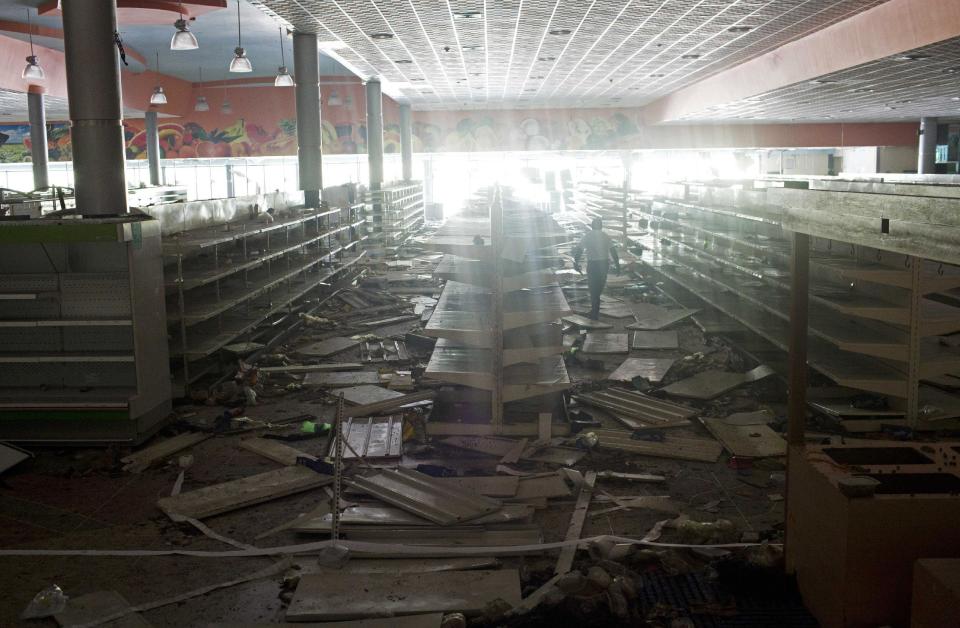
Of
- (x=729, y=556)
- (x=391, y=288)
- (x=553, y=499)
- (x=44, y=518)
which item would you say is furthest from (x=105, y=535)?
(x=391, y=288)

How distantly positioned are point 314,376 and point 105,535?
463cm

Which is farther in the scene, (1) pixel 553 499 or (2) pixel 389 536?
(1) pixel 553 499

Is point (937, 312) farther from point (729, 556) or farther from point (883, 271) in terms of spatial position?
point (729, 556)

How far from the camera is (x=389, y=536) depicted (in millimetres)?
5582

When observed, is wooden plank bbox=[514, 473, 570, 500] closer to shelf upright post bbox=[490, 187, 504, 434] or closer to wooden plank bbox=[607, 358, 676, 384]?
shelf upright post bbox=[490, 187, 504, 434]

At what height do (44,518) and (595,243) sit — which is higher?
(595,243)

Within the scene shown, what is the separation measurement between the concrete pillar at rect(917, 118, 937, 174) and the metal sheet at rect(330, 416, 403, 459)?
26.4m

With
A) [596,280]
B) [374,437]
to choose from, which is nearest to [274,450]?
[374,437]

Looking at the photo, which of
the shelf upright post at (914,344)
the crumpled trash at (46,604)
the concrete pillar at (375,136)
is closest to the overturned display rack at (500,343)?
the shelf upright post at (914,344)

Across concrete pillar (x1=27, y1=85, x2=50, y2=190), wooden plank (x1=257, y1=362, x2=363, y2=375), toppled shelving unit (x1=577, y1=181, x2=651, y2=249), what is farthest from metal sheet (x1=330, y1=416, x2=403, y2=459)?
concrete pillar (x1=27, y1=85, x2=50, y2=190)

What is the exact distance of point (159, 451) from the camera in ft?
24.5

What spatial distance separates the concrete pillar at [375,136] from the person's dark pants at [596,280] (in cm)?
1005

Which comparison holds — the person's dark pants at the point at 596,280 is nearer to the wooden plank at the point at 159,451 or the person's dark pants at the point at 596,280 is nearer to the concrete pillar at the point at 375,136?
the wooden plank at the point at 159,451

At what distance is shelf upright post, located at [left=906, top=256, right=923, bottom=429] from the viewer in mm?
7551
